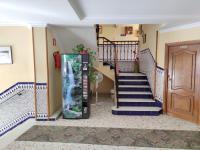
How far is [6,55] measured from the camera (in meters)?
4.54

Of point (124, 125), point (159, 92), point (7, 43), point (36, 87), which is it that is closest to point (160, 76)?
point (159, 92)

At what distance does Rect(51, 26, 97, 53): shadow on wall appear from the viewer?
4957 mm

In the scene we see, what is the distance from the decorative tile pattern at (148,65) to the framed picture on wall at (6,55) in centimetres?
393

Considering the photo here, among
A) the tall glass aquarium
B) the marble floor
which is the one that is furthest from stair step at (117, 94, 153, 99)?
the tall glass aquarium

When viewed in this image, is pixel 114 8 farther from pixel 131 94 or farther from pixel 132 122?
pixel 131 94

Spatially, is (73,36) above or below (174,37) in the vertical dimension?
above

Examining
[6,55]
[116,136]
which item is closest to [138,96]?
[116,136]

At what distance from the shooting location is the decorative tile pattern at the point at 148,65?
227 inches

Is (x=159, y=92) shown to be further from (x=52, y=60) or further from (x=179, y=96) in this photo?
(x=52, y=60)

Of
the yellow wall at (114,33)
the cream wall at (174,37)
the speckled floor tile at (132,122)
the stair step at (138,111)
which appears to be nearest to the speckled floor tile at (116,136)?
the speckled floor tile at (132,122)

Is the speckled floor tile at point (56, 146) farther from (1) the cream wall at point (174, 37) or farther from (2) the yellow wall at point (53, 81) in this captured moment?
(1) the cream wall at point (174, 37)

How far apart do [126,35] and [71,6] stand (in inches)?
263

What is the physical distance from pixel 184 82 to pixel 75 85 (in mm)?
2623

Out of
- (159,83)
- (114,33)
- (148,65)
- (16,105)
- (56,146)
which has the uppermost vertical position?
A: (114,33)
